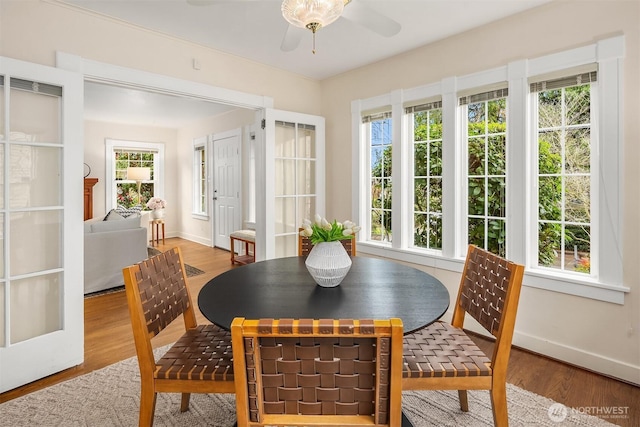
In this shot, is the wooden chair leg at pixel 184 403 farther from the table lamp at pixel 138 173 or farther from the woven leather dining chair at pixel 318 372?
the table lamp at pixel 138 173

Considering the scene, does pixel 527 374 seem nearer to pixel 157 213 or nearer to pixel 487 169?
pixel 487 169

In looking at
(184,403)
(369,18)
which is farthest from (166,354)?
(369,18)

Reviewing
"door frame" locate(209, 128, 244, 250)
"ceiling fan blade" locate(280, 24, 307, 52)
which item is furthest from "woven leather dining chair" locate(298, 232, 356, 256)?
"door frame" locate(209, 128, 244, 250)

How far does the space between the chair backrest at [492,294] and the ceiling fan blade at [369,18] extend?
1.27m

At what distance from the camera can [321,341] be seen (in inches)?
34.9

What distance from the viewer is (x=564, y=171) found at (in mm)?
2518

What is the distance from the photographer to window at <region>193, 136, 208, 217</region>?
7.32 m

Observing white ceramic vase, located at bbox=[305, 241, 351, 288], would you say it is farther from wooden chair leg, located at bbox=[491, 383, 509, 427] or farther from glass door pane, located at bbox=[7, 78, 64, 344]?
glass door pane, located at bbox=[7, 78, 64, 344]

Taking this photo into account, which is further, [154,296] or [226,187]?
[226,187]

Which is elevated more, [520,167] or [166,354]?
[520,167]

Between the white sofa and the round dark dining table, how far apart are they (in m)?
2.97

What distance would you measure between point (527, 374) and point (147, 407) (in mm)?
2281

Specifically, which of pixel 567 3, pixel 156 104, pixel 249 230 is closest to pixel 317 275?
pixel 567 3

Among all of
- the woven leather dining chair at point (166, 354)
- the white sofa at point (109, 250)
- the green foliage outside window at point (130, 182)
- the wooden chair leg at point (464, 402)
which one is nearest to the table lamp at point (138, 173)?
the green foliage outside window at point (130, 182)
